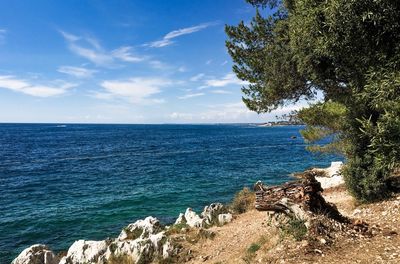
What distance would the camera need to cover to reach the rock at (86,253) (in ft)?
49.7

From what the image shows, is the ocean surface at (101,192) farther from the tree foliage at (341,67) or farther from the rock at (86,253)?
the tree foliage at (341,67)

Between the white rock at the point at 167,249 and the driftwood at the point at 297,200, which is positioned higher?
the driftwood at the point at 297,200

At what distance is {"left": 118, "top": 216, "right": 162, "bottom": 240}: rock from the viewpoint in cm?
1838

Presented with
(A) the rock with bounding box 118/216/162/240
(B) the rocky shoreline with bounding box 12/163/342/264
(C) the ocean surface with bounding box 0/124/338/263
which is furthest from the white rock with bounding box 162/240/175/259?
(C) the ocean surface with bounding box 0/124/338/263

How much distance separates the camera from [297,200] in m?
11.8

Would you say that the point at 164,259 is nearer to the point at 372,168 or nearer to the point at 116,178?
the point at 372,168

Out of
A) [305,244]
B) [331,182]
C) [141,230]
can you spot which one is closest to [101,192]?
[141,230]

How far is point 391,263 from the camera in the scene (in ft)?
29.9

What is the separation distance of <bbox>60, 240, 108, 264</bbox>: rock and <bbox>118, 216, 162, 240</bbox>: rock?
2779 millimetres

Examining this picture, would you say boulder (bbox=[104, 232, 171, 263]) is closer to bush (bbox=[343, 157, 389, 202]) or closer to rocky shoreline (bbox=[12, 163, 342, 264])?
rocky shoreline (bbox=[12, 163, 342, 264])

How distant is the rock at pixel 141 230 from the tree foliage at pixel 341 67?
30.3ft

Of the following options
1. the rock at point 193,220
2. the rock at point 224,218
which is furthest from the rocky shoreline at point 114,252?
the rock at point 224,218

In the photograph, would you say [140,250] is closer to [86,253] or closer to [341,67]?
[86,253]

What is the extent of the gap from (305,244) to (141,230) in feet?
36.5
